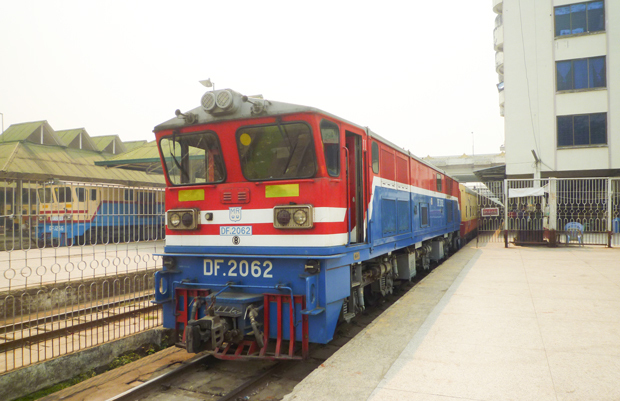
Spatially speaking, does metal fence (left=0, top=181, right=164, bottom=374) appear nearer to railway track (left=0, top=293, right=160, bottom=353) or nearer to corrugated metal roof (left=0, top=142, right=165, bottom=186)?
railway track (left=0, top=293, right=160, bottom=353)

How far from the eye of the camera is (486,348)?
5242mm

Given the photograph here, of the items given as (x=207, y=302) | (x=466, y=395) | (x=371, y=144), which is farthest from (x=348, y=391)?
(x=371, y=144)

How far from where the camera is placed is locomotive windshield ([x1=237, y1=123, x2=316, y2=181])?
537 centimetres

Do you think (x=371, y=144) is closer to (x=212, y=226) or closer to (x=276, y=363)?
(x=212, y=226)

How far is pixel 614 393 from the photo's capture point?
399 cm

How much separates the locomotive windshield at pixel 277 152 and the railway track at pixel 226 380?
8.29 feet

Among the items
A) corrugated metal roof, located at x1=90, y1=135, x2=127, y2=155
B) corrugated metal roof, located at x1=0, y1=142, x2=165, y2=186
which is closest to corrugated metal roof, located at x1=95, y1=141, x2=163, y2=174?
corrugated metal roof, located at x1=0, y1=142, x2=165, y2=186

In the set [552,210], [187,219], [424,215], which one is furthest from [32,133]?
[552,210]

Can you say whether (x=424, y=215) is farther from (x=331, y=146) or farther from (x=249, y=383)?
(x=249, y=383)

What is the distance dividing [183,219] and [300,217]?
72.0 inches

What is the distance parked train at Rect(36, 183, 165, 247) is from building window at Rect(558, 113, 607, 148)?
21580mm

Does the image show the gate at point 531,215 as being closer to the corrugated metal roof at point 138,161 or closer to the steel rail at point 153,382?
the corrugated metal roof at point 138,161

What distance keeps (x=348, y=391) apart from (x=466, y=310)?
3672 millimetres

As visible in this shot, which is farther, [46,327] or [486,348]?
[46,327]
